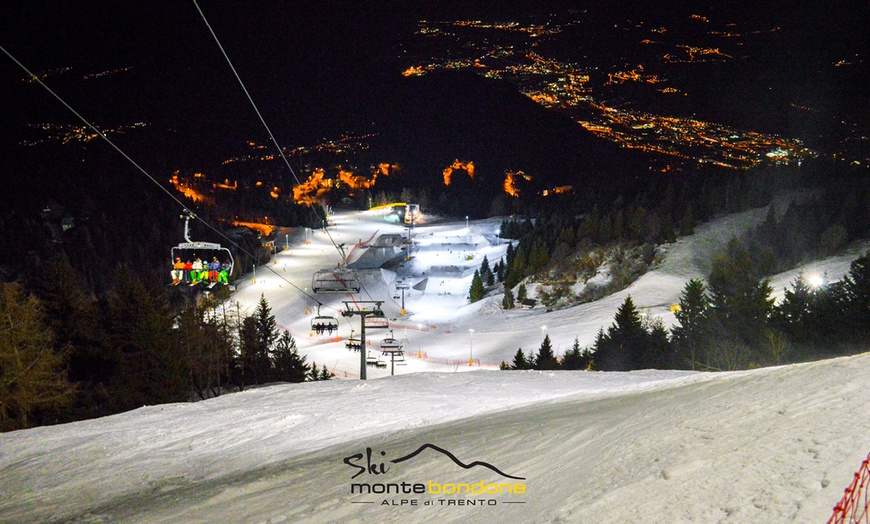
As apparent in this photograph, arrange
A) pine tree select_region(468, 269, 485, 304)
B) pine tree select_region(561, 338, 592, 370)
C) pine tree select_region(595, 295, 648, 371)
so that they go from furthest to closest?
pine tree select_region(468, 269, 485, 304) < pine tree select_region(561, 338, 592, 370) < pine tree select_region(595, 295, 648, 371)

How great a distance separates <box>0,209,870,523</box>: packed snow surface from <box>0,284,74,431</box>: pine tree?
651 cm

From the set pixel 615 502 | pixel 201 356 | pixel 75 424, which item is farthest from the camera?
pixel 201 356

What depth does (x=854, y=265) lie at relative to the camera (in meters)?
23.0

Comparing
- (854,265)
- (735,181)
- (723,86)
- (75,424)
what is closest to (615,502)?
(75,424)

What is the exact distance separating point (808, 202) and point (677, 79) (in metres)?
123

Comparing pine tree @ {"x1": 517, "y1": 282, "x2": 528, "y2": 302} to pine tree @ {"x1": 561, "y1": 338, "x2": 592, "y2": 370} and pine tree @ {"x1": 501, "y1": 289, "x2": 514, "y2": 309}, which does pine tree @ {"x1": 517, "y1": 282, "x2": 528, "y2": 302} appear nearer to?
pine tree @ {"x1": 501, "y1": 289, "x2": 514, "y2": 309}

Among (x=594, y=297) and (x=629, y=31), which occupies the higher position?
(x=629, y=31)

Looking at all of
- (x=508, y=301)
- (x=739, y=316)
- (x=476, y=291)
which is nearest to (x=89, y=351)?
(x=739, y=316)

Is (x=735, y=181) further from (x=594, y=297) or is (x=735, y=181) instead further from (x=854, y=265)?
(x=854, y=265)

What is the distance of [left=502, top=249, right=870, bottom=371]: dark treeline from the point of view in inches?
867

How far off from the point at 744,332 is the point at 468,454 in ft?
85.5

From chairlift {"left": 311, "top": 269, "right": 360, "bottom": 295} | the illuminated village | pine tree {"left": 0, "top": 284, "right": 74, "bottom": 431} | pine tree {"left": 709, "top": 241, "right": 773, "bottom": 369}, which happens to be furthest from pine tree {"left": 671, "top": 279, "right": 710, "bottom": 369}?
the illuminated village

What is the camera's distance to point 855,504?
333 cm

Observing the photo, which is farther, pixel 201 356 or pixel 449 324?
pixel 449 324
